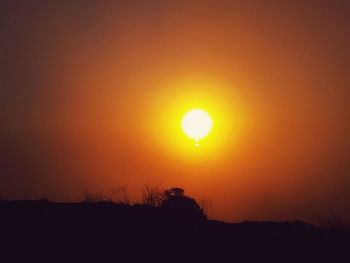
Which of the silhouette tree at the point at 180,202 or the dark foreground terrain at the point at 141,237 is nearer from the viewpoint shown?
the dark foreground terrain at the point at 141,237

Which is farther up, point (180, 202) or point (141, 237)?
A: point (180, 202)

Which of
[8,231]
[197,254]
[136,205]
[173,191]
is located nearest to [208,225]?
[136,205]

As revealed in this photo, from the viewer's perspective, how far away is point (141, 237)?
74.1ft

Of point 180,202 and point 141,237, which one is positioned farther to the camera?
point 180,202

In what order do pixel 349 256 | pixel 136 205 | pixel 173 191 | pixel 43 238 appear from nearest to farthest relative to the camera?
1. pixel 43 238
2. pixel 349 256
3. pixel 136 205
4. pixel 173 191

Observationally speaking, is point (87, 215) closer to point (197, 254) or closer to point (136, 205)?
point (136, 205)

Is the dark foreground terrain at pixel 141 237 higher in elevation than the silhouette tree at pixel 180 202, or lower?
lower

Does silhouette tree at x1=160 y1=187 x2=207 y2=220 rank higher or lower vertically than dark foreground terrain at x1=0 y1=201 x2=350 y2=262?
higher

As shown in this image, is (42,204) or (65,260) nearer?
(65,260)

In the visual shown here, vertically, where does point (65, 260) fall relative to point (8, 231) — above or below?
below

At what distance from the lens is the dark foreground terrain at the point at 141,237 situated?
20.1m

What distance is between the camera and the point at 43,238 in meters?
21.0

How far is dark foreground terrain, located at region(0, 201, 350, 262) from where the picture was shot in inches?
792

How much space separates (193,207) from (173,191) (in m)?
3.54
